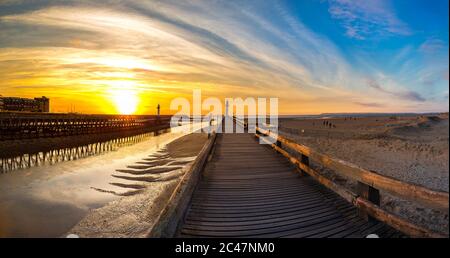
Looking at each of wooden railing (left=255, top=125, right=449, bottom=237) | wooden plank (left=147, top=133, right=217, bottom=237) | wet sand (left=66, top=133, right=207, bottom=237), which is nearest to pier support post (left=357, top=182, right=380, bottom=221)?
wooden railing (left=255, top=125, right=449, bottom=237)

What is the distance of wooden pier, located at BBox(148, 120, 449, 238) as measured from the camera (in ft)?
8.64

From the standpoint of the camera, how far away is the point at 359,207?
340 cm

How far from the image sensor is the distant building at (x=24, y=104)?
5831cm

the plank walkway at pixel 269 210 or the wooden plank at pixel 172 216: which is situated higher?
the wooden plank at pixel 172 216

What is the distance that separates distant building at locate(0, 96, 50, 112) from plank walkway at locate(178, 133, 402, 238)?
72.4 meters

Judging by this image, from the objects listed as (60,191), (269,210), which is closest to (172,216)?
(269,210)

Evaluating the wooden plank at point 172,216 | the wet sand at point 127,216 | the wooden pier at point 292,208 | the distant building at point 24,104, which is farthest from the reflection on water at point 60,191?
the distant building at point 24,104

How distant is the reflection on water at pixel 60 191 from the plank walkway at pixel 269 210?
126 inches

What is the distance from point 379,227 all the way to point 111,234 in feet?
15.2

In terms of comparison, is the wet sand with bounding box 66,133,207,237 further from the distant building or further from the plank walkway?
the distant building

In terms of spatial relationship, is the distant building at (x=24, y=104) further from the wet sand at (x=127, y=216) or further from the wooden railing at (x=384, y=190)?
the wooden railing at (x=384, y=190)

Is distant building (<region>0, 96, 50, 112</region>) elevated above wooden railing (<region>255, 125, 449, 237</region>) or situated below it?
above

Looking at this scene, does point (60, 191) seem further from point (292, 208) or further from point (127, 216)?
point (292, 208)
